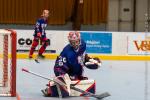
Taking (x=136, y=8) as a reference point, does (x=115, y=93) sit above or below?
below

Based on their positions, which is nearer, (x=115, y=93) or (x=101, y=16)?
(x=115, y=93)

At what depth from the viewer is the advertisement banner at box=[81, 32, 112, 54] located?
15.1 metres

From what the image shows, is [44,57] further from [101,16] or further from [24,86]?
[101,16]

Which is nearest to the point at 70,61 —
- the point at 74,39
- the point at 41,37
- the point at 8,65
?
the point at 74,39

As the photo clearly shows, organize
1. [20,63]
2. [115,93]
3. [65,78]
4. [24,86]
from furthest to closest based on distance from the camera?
[20,63] → [24,86] → [115,93] → [65,78]

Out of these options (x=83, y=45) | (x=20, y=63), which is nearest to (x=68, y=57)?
(x=83, y=45)

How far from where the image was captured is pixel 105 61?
47.6 feet

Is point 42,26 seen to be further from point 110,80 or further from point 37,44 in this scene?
point 110,80

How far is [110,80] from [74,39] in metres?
2.98

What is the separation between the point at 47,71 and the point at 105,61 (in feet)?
10.9

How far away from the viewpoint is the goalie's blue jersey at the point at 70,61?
729 cm

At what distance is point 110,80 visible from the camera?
1007cm

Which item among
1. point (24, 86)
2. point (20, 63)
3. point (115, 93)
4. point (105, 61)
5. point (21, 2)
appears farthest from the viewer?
point (21, 2)

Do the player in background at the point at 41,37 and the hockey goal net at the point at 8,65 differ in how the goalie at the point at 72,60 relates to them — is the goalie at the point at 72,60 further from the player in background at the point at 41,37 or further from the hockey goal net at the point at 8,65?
the player in background at the point at 41,37
